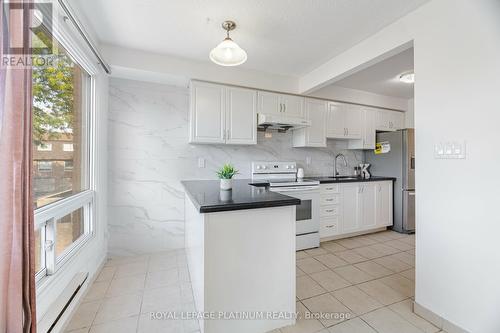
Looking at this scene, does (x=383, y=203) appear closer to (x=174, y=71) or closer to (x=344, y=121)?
(x=344, y=121)

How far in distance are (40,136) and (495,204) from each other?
111 inches

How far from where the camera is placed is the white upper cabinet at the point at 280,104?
121 inches

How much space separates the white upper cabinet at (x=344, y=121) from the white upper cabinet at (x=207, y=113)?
5.79ft

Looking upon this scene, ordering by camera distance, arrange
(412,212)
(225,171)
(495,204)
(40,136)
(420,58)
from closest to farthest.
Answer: (495,204)
(40,136)
(420,58)
(225,171)
(412,212)

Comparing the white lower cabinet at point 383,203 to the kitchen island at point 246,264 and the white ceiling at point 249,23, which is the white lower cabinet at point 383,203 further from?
the kitchen island at point 246,264

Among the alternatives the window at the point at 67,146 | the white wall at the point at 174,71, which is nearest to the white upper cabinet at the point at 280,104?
the white wall at the point at 174,71

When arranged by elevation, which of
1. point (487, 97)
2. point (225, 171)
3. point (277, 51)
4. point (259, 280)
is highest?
point (277, 51)

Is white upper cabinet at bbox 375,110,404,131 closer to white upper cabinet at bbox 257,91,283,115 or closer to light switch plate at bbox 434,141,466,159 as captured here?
white upper cabinet at bbox 257,91,283,115

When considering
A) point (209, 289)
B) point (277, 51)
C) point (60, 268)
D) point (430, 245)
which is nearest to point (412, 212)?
point (430, 245)

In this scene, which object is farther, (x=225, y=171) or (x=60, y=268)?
(x=225, y=171)

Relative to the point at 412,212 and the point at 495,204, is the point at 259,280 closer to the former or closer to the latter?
the point at 495,204

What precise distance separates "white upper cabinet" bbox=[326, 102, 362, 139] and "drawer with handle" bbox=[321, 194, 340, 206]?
0.99 meters

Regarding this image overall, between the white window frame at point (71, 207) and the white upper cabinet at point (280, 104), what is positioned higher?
the white upper cabinet at point (280, 104)

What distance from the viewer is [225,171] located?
193 centimetres
